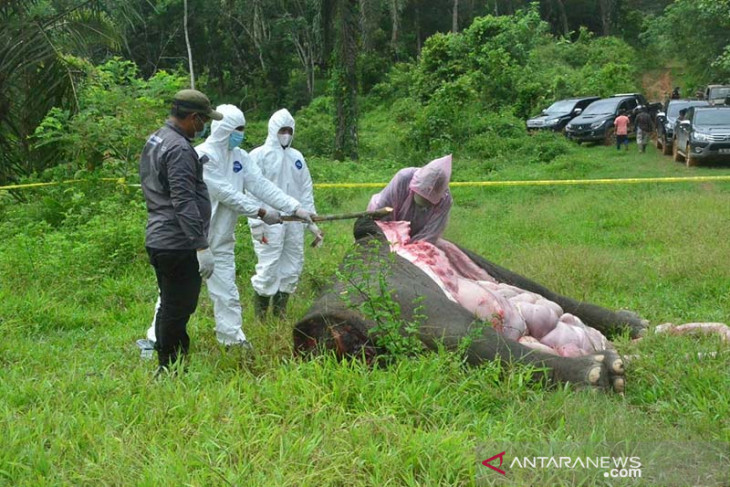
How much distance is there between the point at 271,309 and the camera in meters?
6.67

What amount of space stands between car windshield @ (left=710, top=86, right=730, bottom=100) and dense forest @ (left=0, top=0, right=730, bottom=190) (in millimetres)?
1819

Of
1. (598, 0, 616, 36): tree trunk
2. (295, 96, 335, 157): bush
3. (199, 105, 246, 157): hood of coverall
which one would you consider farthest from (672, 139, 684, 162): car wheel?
(598, 0, 616, 36): tree trunk

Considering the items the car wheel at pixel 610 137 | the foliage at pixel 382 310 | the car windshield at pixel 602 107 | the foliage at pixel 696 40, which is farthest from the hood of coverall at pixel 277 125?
the foliage at pixel 696 40

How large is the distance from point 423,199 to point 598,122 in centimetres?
1720

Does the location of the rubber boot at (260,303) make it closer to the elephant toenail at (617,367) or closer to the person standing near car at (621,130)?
the elephant toenail at (617,367)

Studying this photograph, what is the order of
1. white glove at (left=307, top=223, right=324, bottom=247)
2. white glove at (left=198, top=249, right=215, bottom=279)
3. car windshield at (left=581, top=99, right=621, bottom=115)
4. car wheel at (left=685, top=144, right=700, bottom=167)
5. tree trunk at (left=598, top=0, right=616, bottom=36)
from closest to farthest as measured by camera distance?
white glove at (left=198, top=249, right=215, bottom=279) < white glove at (left=307, top=223, right=324, bottom=247) < car wheel at (left=685, top=144, right=700, bottom=167) < car windshield at (left=581, top=99, right=621, bottom=115) < tree trunk at (left=598, top=0, right=616, bottom=36)

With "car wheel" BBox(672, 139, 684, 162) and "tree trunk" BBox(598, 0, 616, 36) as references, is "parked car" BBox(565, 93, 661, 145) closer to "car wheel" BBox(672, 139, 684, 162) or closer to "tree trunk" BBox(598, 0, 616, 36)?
"car wheel" BBox(672, 139, 684, 162)

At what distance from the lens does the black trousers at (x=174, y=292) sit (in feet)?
17.1

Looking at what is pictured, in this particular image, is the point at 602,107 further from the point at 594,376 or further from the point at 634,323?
the point at 594,376

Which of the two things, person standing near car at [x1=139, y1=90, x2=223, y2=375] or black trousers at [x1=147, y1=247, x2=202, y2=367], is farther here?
black trousers at [x1=147, y1=247, x2=202, y2=367]

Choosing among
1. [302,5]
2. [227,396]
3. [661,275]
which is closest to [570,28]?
[302,5]

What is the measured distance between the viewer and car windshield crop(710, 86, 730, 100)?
22.4 metres

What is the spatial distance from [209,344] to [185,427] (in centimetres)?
180

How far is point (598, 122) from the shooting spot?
21984mm
